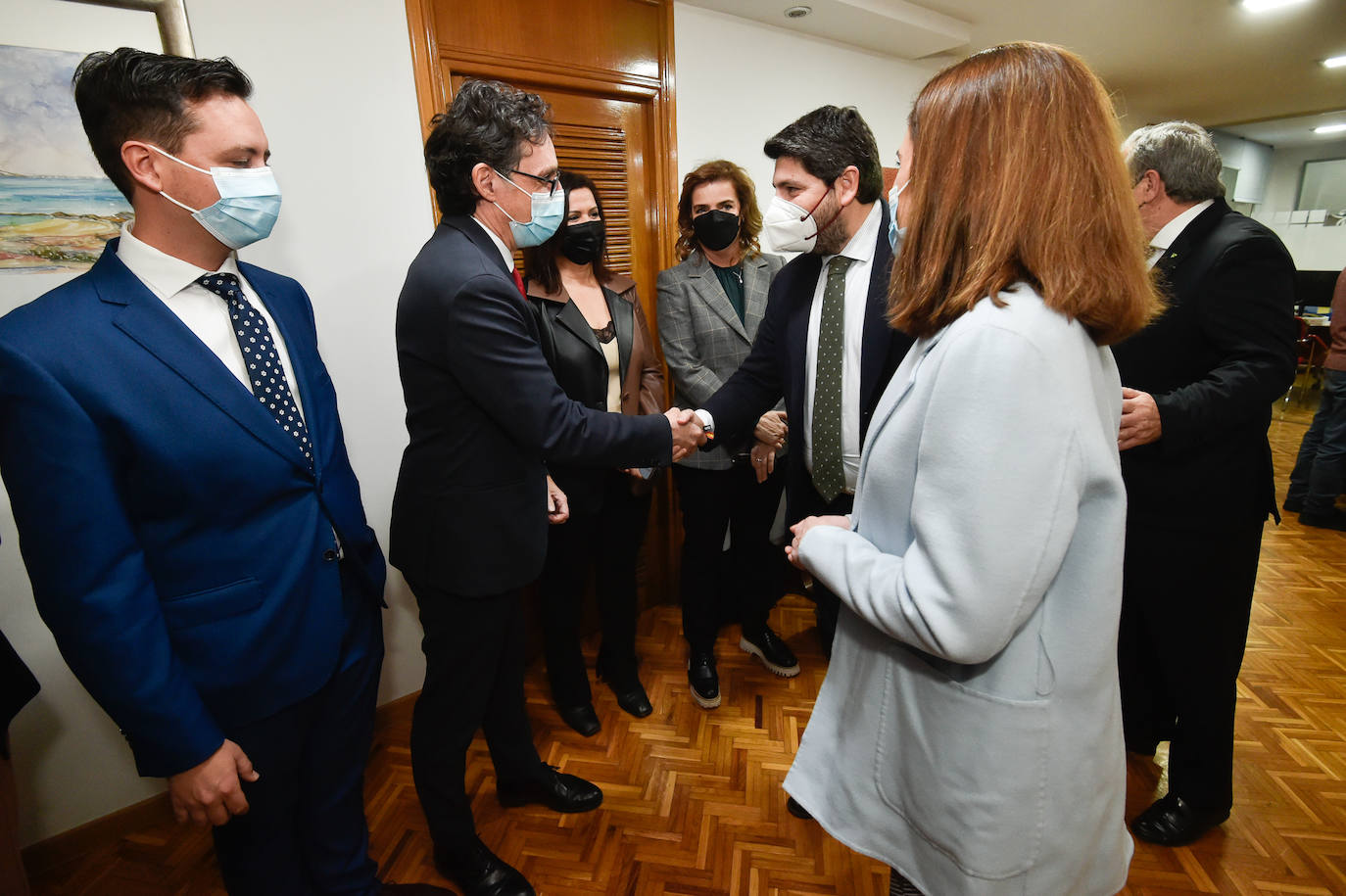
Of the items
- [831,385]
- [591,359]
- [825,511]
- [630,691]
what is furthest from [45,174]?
[630,691]

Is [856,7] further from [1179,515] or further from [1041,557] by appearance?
[1041,557]

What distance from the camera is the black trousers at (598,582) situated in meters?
2.19

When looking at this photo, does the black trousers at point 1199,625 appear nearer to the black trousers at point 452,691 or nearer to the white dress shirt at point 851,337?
the white dress shirt at point 851,337

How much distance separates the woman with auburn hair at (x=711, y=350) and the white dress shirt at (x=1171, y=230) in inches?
46.3

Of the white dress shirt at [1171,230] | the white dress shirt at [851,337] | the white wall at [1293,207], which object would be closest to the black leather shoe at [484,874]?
the white dress shirt at [851,337]

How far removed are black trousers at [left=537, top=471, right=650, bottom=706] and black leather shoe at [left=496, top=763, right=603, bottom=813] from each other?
1.25 ft

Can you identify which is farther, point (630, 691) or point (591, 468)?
point (630, 691)

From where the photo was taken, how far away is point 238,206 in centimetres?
115

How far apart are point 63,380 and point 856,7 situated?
325cm

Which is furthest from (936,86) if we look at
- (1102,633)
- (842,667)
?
(842,667)

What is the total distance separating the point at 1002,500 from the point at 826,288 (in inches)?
40.7

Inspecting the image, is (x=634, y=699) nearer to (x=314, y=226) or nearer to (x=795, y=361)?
(x=795, y=361)

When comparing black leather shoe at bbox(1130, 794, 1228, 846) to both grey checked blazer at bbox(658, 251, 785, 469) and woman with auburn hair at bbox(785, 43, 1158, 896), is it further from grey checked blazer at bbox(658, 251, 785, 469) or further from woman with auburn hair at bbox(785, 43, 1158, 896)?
grey checked blazer at bbox(658, 251, 785, 469)

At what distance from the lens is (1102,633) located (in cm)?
83
